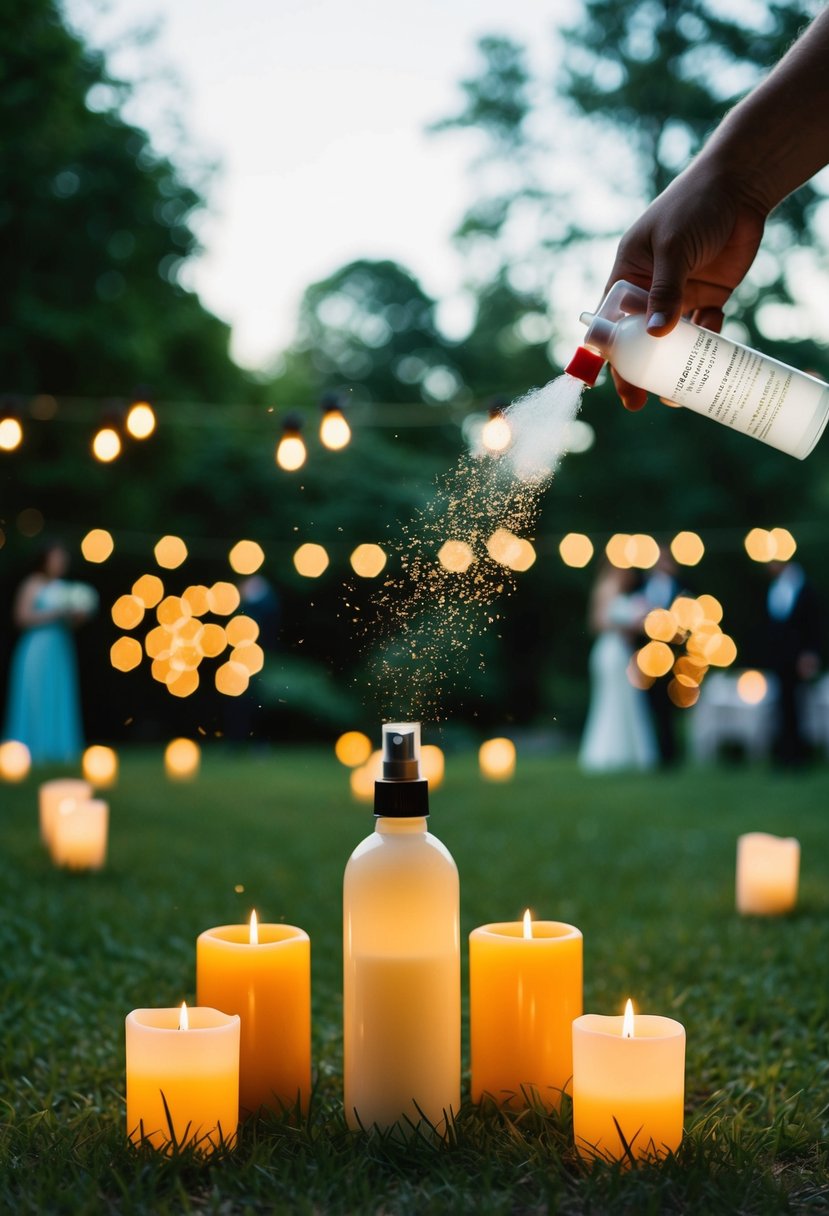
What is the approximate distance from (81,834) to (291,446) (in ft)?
4.89

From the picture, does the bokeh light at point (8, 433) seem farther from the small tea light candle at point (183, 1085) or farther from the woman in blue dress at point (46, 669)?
the woman in blue dress at point (46, 669)

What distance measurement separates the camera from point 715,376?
1.54 meters

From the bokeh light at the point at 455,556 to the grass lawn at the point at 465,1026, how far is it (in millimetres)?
753

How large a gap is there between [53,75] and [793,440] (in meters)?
6.99

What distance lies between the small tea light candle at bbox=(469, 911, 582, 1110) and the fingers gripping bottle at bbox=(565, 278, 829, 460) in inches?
29.5

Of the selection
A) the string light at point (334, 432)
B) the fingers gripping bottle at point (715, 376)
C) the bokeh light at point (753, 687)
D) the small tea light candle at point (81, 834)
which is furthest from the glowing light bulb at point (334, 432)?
the bokeh light at point (753, 687)

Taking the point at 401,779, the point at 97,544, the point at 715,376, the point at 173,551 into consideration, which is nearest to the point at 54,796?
the point at 401,779

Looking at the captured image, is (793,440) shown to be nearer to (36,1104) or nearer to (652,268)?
(652,268)

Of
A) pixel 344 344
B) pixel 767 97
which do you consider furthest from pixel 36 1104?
pixel 344 344

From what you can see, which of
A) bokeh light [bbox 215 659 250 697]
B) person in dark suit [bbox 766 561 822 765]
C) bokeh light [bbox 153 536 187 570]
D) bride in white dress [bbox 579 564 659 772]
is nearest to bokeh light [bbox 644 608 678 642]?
bride in white dress [bbox 579 564 659 772]

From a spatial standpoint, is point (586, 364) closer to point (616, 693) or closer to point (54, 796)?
point (54, 796)

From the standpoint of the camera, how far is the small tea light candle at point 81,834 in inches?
144

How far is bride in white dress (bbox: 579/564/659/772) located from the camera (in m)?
9.00

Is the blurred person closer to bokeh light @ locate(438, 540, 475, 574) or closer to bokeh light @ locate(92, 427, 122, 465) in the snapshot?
bokeh light @ locate(438, 540, 475, 574)
